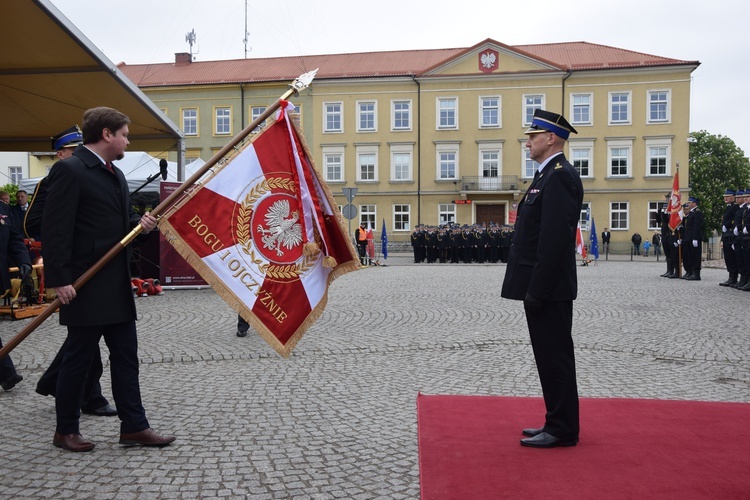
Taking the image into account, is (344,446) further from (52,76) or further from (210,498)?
(52,76)

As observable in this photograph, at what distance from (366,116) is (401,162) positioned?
14.0 ft

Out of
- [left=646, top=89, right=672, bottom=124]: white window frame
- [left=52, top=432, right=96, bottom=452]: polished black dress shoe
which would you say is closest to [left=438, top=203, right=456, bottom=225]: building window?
[left=646, top=89, right=672, bottom=124]: white window frame

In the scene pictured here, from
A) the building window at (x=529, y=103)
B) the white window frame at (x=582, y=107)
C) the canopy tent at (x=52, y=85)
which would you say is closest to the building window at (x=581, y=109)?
the white window frame at (x=582, y=107)

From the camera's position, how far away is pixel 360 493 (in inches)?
136

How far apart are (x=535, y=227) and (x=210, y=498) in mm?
2515

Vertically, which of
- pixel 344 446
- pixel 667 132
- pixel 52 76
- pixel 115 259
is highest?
pixel 667 132

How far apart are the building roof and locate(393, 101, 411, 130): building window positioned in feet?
6.60

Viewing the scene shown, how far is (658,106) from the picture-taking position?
4400 centimetres

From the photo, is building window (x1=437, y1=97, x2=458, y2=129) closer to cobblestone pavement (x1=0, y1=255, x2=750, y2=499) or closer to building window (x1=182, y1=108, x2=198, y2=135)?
building window (x1=182, y1=108, x2=198, y2=135)

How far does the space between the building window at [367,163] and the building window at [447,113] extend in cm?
513

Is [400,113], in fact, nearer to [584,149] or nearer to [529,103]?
[529,103]

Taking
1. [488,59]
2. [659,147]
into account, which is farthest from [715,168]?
[488,59]

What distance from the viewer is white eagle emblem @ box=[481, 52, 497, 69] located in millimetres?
44969

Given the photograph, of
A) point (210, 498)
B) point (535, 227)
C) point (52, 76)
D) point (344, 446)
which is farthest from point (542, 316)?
point (52, 76)
